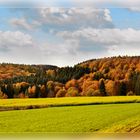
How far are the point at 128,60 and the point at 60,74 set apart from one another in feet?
37.9

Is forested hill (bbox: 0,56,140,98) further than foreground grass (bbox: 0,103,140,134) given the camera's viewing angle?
Yes

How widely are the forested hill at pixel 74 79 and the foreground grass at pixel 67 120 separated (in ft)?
62.0

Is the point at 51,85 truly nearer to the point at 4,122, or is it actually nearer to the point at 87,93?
the point at 87,93

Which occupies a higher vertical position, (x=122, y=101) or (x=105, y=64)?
(x=105, y=64)

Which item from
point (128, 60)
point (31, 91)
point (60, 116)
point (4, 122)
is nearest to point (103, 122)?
point (60, 116)

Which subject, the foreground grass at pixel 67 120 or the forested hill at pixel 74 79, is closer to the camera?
the foreground grass at pixel 67 120

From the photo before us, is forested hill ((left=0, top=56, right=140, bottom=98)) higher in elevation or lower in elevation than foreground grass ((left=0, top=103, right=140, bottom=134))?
higher

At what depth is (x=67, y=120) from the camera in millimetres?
30609

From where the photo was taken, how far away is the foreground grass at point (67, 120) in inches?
1096

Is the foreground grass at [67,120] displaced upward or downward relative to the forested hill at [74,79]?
downward

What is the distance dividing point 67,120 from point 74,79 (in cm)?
3215

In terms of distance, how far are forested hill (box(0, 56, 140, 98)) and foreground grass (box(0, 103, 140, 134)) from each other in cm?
1888

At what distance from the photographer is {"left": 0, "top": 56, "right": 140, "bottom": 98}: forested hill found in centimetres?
5525

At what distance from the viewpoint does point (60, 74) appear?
63375 millimetres
